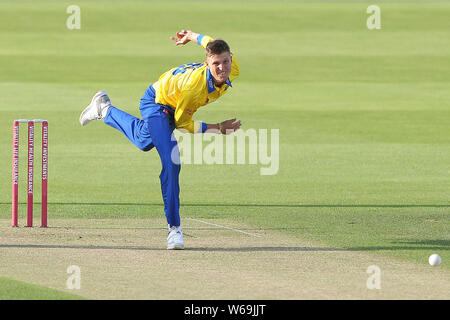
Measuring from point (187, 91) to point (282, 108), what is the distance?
47.9ft

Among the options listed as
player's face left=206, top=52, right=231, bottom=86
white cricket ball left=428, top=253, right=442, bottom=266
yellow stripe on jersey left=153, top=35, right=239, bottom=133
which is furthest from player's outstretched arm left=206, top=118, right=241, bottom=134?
white cricket ball left=428, top=253, right=442, bottom=266

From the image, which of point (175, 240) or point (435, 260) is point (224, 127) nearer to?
point (175, 240)

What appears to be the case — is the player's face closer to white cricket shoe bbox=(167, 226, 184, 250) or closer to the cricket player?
the cricket player

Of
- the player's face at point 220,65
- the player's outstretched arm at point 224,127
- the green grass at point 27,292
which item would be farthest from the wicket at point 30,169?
the green grass at point 27,292

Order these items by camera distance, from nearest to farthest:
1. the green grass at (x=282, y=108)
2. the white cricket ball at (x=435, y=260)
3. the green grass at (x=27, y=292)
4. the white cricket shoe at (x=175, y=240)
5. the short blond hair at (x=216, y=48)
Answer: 1. the green grass at (x=27, y=292)
2. the white cricket ball at (x=435, y=260)
3. the short blond hair at (x=216, y=48)
4. the white cricket shoe at (x=175, y=240)
5. the green grass at (x=282, y=108)

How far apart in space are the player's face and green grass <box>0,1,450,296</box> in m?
1.90

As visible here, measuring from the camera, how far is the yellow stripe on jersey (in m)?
9.28

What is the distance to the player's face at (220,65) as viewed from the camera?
9195mm

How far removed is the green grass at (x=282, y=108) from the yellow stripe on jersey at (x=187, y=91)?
1.78 meters

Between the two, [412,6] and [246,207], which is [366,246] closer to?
[246,207]

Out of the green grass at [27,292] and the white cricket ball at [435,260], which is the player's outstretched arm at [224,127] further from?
the green grass at [27,292]

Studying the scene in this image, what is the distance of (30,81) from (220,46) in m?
19.8

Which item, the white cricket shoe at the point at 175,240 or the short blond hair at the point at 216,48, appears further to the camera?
the white cricket shoe at the point at 175,240

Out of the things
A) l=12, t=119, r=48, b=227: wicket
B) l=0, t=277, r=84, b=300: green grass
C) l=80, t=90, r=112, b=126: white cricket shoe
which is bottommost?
l=0, t=277, r=84, b=300: green grass
